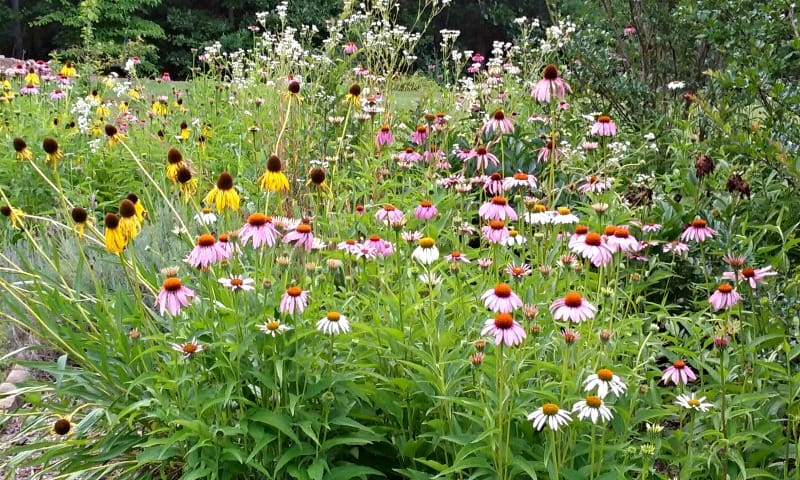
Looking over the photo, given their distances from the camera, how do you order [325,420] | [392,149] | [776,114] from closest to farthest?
1. [325,420]
2. [776,114]
3. [392,149]

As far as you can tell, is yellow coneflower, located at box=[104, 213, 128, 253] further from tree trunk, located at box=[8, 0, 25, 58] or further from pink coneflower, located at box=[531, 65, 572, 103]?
tree trunk, located at box=[8, 0, 25, 58]

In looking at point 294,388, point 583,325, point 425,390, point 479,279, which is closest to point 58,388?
point 294,388

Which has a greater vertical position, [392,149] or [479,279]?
[479,279]

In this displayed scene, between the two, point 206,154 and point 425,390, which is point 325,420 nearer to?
point 425,390

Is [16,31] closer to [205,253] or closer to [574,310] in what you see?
[205,253]

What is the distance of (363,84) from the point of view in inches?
196

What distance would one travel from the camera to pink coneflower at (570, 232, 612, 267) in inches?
72.3

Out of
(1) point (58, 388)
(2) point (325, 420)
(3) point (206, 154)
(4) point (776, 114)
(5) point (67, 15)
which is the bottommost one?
(5) point (67, 15)

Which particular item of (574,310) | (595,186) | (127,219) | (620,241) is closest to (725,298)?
(620,241)

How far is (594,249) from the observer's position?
1854 mm

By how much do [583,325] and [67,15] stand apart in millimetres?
16559

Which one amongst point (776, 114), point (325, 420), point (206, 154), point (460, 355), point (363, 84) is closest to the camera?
point (325, 420)

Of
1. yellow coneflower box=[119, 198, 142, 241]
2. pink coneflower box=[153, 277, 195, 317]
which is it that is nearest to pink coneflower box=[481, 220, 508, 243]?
pink coneflower box=[153, 277, 195, 317]

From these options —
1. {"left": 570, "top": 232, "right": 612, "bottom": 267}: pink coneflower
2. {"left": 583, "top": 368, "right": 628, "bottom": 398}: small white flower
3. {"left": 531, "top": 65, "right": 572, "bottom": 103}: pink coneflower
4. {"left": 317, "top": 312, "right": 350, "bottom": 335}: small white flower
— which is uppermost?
{"left": 531, "top": 65, "right": 572, "bottom": 103}: pink coneflower
